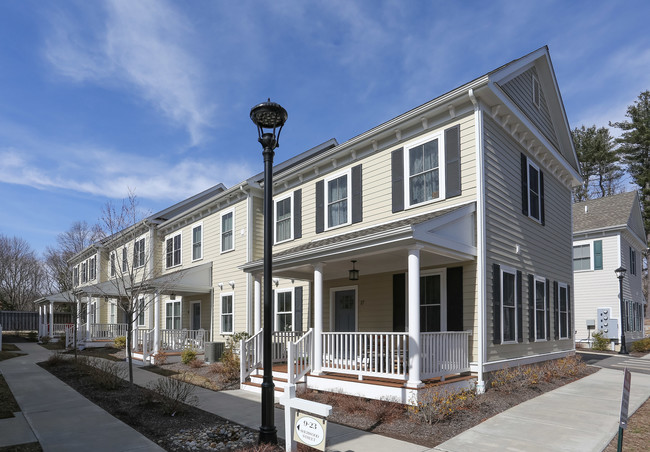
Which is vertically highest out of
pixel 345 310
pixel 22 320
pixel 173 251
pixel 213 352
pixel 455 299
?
pixel 173 251

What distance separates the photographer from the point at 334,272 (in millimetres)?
13195

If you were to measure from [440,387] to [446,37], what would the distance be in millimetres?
8107

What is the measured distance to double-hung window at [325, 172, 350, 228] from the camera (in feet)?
44.4

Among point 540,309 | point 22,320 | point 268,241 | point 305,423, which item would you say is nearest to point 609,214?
point 540,309

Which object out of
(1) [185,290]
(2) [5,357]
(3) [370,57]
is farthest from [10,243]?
(3) [370,57]

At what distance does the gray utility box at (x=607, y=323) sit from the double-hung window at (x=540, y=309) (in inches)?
499

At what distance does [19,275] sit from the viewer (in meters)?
54.3

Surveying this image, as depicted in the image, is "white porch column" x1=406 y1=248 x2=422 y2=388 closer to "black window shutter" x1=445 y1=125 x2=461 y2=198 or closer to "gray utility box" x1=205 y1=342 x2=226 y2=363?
"black window shutter" x1=445 y1=125 x2=461 y2=198

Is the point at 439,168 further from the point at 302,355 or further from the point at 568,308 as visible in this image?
the point at 568,308

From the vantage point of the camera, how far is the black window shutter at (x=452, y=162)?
1071 centimetres

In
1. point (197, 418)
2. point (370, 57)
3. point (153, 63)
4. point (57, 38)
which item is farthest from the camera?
point (370, 57)

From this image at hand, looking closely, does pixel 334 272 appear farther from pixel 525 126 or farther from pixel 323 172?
pixel 525 126

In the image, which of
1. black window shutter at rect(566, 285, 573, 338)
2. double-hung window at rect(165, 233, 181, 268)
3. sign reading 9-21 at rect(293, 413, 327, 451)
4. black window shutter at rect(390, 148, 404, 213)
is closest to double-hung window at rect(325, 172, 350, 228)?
black window shutter at rect(390, 148, 404, 213)

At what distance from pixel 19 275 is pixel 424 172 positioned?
5723 cm
